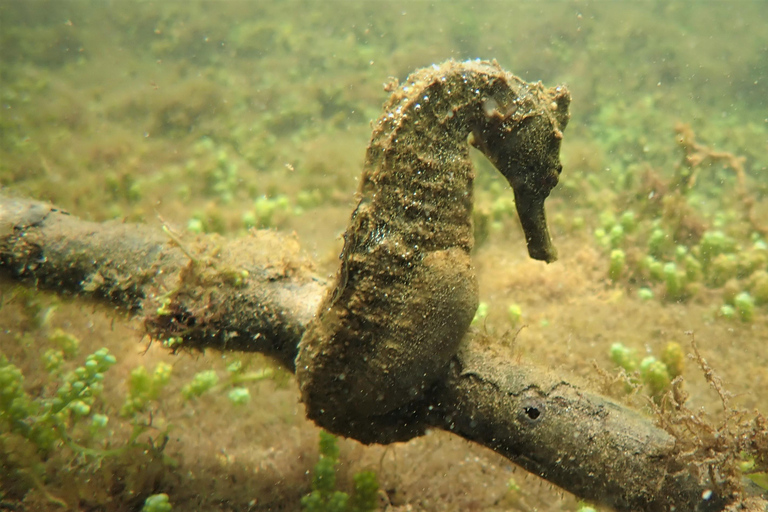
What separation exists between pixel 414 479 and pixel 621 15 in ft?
59.1

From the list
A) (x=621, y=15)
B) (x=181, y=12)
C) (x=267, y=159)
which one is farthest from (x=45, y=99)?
(x=621, y=15)

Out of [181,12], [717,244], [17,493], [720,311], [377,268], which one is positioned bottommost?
[17,493]

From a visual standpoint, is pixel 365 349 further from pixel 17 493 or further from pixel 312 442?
pixel 17 493

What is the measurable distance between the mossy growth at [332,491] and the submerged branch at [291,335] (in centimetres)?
62

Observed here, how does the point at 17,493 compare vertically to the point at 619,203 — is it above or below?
below

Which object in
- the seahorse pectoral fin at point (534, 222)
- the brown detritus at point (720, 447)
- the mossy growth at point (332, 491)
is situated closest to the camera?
the brown detritus at point (720, 447)

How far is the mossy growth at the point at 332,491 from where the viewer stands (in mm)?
2873

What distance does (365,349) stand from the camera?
236cm

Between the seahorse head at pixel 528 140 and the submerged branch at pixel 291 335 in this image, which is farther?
the seahorse head at pixel 528 140

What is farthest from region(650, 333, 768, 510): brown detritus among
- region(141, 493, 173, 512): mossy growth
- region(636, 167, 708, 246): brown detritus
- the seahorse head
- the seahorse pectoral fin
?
region(636, 167, 708, 246): brown detritus

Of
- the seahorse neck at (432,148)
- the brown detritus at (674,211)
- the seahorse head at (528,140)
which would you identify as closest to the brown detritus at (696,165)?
the brown detritus at (674,211)

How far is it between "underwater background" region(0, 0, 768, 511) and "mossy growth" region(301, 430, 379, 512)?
0.19 meters

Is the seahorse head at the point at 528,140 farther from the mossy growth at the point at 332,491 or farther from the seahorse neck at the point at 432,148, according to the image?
the mossy growth at the point at 332,491

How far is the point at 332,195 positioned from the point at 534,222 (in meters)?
5.13
